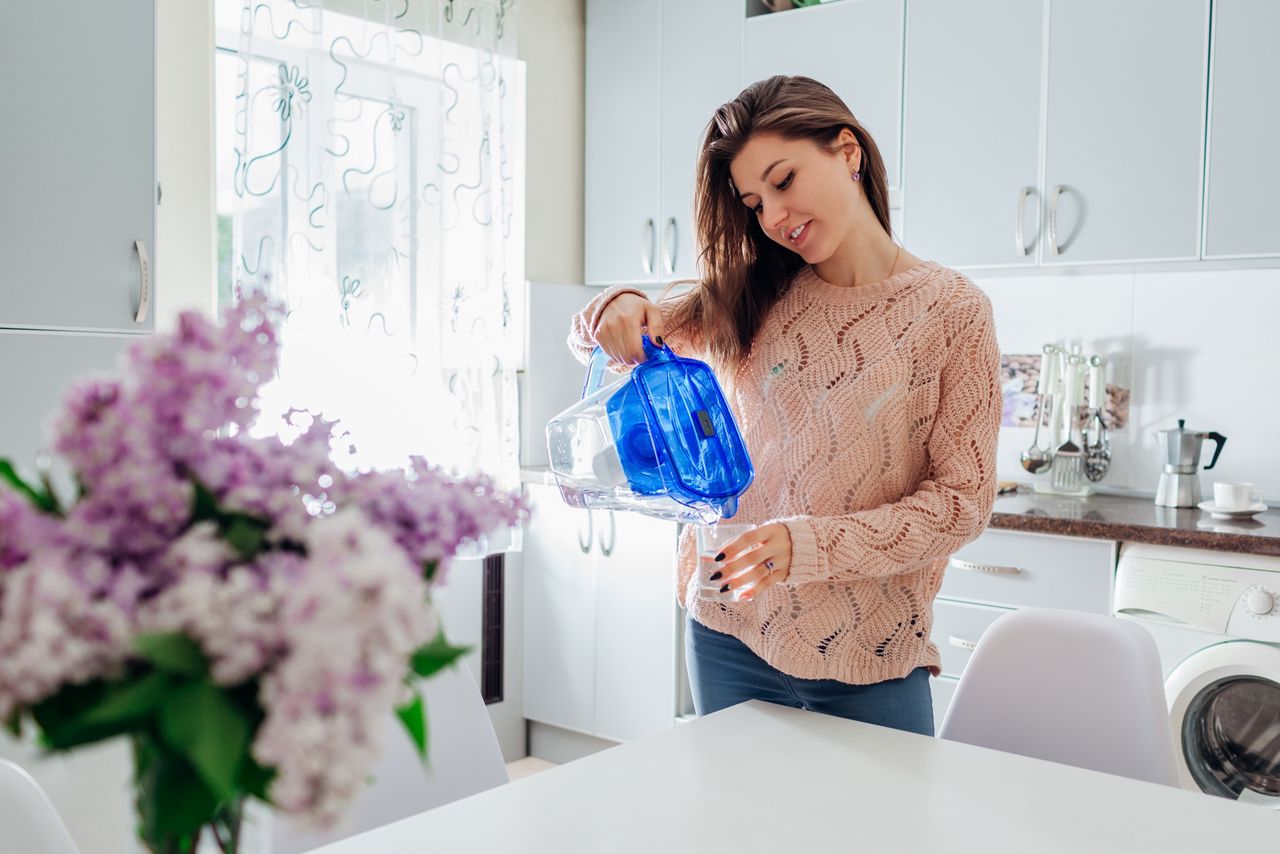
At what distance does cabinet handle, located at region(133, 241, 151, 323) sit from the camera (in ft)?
6.66

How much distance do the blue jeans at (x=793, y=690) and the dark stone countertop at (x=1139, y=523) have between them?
0.97 metres

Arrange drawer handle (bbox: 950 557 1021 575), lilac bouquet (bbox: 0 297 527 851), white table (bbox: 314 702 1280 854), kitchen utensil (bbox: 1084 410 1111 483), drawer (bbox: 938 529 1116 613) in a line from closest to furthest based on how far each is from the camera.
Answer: lilac bouquet (bbox: 0 297 527 851), white table (bbox: 314 702 1280 854), drawer (bbox: 938 529 1116 613), drawer handle (bbox: 950 557 1021 575), kitchen utensil (bbox: 1084 410 1111 483)

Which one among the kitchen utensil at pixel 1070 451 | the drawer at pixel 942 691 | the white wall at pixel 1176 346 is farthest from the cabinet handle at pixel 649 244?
the drawer at pixel 942 691

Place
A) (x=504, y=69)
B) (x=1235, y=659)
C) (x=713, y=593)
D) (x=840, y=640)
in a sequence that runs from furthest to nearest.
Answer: (x=504, y=69) → (x=1235, y=659) → (x=840, y=640) → (x=713, y=593)

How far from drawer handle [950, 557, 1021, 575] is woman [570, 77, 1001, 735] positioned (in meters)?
1.00

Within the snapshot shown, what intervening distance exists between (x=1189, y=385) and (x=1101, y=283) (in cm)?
33

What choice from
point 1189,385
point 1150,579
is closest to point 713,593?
point 1150,579

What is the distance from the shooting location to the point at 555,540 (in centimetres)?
329

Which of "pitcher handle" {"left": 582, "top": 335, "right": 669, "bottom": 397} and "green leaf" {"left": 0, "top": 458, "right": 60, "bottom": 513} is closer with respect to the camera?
"green leaf" {"left": 0, "top": 458, "right": 60, "bottom": 513}

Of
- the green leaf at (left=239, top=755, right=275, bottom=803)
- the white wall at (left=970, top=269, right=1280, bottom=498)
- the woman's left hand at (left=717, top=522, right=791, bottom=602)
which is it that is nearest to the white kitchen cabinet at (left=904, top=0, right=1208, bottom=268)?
the white wall at (left=970, top=269, right=1280, bottom=498)

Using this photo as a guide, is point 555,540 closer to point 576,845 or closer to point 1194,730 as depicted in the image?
point 1194,730

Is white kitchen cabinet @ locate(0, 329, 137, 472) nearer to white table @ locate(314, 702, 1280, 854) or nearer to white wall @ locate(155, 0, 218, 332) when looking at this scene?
white wall @ locate(155, 0, 218, 332)

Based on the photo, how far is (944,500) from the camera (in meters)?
1.39

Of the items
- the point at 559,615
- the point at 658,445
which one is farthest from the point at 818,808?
the point at 559,615
